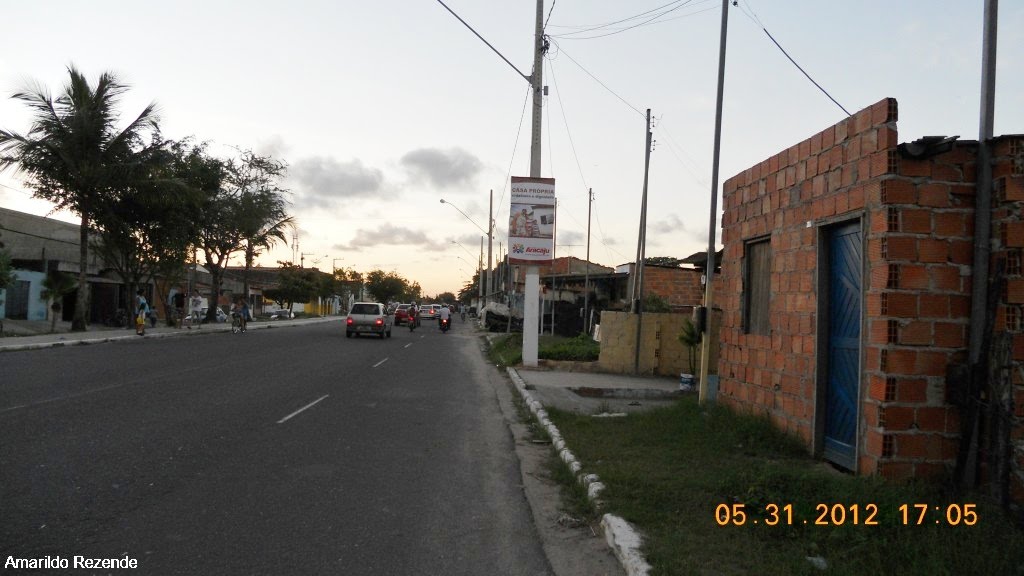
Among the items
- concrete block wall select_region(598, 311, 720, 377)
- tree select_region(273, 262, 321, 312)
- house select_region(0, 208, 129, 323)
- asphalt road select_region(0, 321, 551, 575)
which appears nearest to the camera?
asphalt road select_region(0, 321, 551, 575)

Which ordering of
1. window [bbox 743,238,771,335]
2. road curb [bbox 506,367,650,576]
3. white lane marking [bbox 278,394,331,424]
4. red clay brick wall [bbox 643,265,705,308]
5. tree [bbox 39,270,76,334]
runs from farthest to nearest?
1. red clay brick wall [bbox 643,265,705,308]
2. tree [bbox 39,270,76,334]
3. white lane marking [bbox 278,394,331,424]
4. window [bbox 743,238,771,335]
5. road curb [bbox 506,367,650,576]

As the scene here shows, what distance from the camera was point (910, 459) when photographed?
6.19 m

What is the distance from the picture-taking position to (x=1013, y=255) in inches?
234

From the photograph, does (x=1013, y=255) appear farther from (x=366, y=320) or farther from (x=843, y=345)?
(x=366, y=320)

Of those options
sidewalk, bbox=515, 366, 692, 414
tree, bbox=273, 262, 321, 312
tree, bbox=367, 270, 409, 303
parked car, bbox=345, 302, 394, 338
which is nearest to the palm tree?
parked car, bbox=345, 302, 394, 338

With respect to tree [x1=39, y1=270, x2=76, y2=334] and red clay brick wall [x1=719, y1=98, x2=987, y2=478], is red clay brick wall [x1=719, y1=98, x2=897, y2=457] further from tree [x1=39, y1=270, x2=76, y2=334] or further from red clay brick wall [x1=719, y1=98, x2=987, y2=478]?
tree [x1=39, y1=270, x2=76, y2=334]

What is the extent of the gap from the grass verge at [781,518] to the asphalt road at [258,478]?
96 cm

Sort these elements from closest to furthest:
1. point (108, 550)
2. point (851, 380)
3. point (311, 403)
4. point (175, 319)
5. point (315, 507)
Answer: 1. point (108, 550)
2. point (315, 507)
3. point (851, 380)
4. point (311, 403)
5. point (175, 319)

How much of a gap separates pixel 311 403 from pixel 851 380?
7998mm

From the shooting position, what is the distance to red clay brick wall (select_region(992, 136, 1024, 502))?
5.89 metres

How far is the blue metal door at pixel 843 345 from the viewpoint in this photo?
7035 millimetres

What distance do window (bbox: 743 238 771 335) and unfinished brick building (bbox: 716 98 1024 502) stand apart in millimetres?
1279

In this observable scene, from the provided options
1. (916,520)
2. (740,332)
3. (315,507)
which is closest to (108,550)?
(315,507)

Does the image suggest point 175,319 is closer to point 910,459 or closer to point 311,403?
point 311,403
